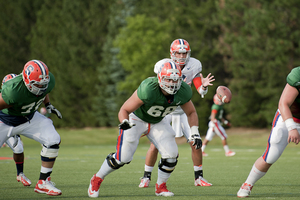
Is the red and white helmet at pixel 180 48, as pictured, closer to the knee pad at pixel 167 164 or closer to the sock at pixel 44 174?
the knee pad at pixel 167 164

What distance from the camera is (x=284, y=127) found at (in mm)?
5223

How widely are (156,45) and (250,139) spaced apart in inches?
415

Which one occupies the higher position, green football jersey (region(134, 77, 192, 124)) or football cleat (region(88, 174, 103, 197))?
green football jersey (region(134, 77, 192, 124))

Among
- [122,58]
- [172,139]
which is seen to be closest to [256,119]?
[122,58]

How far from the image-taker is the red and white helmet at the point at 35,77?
5.57 metres

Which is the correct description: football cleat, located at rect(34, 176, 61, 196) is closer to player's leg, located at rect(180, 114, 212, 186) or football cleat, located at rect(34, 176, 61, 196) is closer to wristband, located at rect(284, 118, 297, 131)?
player's leg, located at rect(180, 114, 212, 186)

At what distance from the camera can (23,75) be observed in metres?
5.64

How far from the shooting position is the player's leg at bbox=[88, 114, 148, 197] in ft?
18.4

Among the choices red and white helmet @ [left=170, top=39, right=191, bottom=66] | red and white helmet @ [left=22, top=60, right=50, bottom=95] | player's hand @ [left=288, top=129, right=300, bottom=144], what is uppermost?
red and white helmet @ [left=170, top=39, right=191, bottom=66]

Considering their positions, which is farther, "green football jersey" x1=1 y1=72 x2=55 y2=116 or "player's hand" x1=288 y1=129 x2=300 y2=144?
"green football jersey" x1=1 y1=72 x2=55 y2=116

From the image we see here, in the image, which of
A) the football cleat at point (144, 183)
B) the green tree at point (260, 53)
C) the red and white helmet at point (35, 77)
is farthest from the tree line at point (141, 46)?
the red and white helmet at point (35, 77)

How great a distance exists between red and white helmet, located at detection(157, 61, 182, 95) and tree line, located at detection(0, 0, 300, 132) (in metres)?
17.7

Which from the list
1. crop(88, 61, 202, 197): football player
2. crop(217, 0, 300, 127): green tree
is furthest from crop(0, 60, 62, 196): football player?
crop(217, 0, 300, 127): green tree

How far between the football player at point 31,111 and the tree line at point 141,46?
59.0 feet
